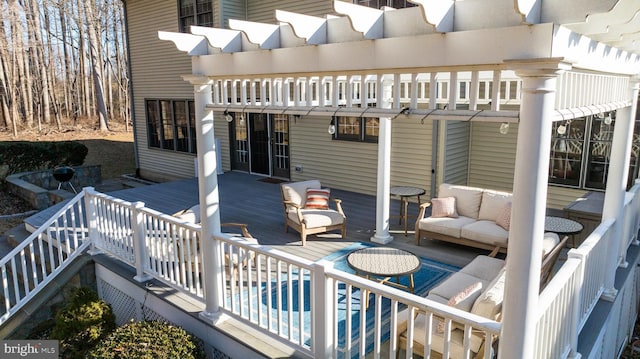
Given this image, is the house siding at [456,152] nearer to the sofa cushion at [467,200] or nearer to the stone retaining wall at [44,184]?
the sofa cushion at [467,200]

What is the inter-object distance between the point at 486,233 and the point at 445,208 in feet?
2.59

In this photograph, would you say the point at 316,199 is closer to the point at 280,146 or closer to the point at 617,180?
the point at 617,180

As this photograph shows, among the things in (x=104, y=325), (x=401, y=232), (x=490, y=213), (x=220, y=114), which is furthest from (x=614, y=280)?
(x=220, y=114)

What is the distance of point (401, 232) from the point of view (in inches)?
280

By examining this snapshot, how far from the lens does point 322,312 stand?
3.47 m

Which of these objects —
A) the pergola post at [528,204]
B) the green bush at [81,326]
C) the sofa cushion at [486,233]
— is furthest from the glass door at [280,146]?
the pergola post at [528,204]

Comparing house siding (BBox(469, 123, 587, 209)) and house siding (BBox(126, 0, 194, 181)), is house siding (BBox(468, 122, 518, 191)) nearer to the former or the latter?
house siding (BBox(469, 123, 587, 209))

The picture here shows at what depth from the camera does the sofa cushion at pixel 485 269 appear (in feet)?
15.1

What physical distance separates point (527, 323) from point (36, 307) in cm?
610

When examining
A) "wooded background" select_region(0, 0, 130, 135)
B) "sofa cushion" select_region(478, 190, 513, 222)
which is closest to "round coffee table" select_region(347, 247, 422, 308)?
"sofa cushion" select_region(478, 190, 513, 222)

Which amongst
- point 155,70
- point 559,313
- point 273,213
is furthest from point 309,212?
point 155,70

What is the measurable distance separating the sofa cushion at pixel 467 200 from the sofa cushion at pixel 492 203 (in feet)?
Result: 0.23

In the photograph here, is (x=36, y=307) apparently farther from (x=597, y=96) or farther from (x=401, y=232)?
(x=597, y=96)

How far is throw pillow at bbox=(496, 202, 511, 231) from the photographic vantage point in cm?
593
